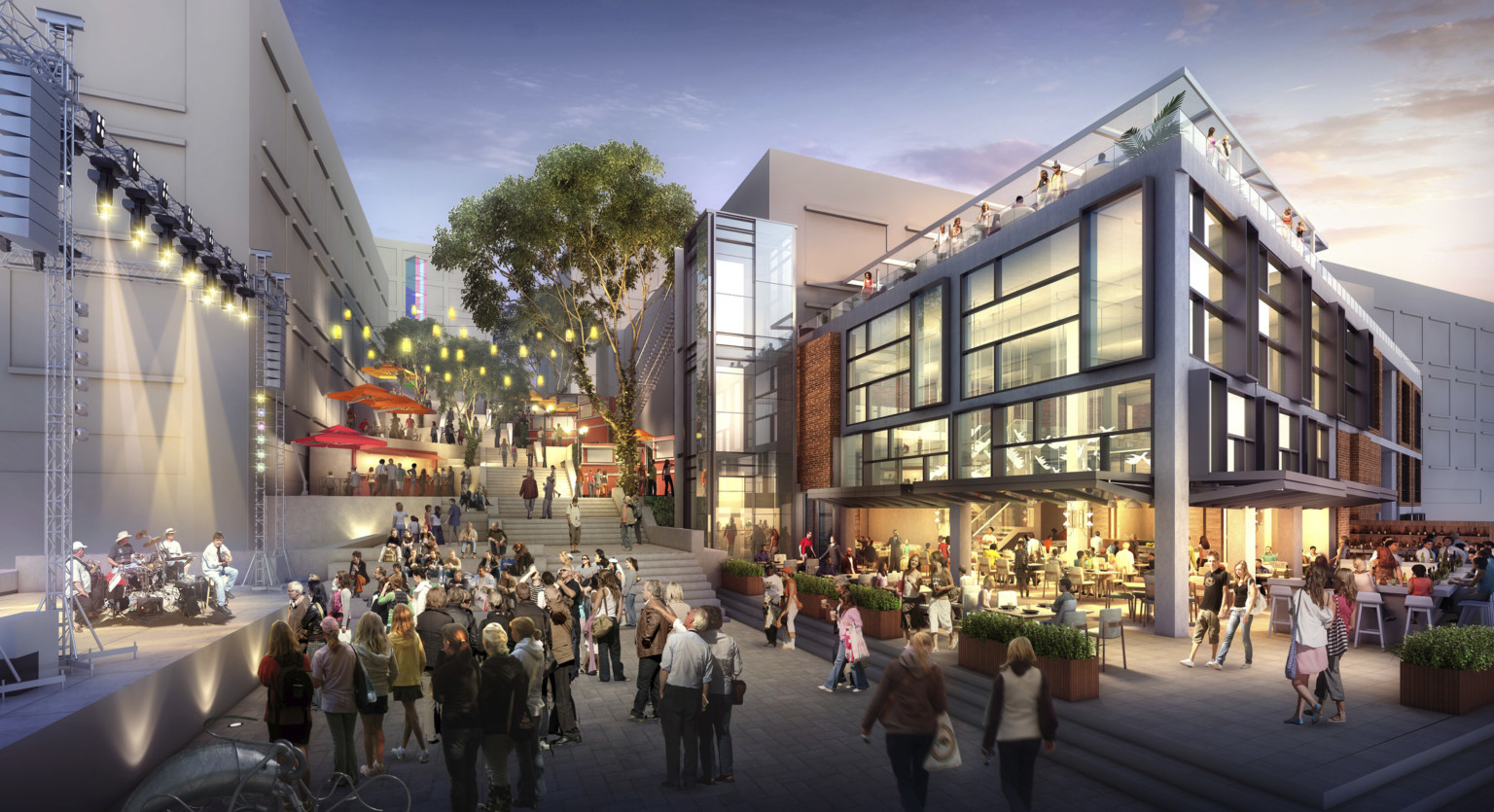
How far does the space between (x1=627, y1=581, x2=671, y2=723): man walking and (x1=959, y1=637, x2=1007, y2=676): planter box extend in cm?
456

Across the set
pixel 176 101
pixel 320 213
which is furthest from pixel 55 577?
A: pixel 320 213

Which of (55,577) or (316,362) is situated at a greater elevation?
(316,362)

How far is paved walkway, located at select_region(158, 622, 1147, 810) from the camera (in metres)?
7.04

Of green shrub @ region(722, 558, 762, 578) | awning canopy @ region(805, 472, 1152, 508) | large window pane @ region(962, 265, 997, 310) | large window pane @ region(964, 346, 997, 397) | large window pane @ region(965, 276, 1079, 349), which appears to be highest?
large window pane @ region(962, 265, 997, 310)

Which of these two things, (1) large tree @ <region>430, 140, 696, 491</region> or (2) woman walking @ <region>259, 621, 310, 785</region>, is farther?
(1) large tree @ <region>430, 140, 696, 491</region>

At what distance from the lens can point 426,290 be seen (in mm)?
67812

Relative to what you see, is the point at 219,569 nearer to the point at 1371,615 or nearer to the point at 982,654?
the point at 982,654

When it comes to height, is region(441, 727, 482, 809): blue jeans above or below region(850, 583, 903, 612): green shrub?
above

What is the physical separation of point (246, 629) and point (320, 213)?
20.4 m

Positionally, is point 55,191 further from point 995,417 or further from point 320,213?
point 320,213

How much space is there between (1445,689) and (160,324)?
23550mm

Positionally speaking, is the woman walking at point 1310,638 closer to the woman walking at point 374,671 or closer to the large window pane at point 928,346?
the woman walking at point 374,671

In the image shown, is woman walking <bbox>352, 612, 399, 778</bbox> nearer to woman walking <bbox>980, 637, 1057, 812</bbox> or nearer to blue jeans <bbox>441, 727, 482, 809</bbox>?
blue jeans <bbox>441, 727, 482, 809</bbox>

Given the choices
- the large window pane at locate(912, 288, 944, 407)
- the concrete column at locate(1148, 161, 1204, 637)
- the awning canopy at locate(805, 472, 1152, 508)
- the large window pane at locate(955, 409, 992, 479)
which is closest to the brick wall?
the large window pane at locate(912, 288, 944, 407)
